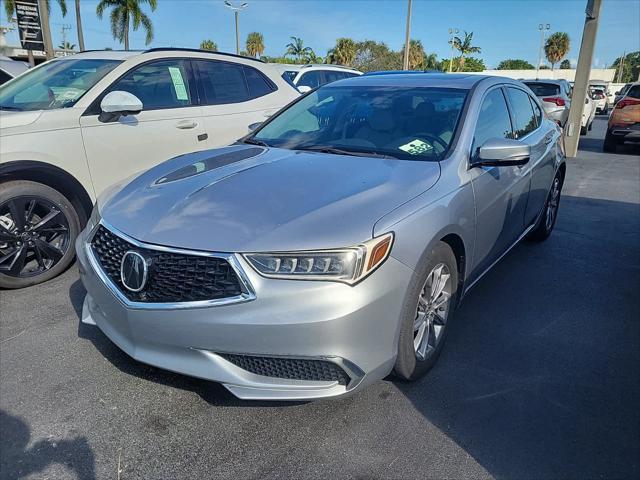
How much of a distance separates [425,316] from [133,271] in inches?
58.4

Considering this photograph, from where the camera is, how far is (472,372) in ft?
9.34

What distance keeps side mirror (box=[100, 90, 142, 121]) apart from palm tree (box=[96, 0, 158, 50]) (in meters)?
35.8

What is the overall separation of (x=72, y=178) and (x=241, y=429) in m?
2.69

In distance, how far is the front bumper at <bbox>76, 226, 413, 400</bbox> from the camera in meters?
2.02

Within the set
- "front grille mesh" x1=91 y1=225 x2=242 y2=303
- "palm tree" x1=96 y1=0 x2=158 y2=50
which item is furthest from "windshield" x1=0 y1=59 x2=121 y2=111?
"palm tree" x1=96 y1=0 x2=158 y2=50

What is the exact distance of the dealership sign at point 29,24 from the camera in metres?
13.3

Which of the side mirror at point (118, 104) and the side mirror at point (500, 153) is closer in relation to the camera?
the side mirror at point (500, 153)

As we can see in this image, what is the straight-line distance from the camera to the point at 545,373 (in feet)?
9.36

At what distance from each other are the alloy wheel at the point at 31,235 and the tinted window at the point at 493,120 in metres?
3.21

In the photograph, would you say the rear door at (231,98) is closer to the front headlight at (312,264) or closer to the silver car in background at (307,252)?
the silver car in background at (307,252)

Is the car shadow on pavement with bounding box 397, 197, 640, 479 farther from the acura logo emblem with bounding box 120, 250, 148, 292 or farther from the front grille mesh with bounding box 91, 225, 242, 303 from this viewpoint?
the acura logo emblem with bounding box 120, 250, 148, 292

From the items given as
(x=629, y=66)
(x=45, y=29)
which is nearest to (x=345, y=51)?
(x=45, y=29)

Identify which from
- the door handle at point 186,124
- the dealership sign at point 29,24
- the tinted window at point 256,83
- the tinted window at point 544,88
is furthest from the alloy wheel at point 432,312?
the dealership sign at point 29,24

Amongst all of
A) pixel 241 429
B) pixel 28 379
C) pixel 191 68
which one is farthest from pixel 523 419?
pixel 191 68
